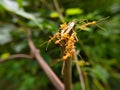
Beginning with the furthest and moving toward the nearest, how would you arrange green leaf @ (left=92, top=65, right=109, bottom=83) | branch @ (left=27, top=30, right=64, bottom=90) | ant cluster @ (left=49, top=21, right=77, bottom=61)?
green leaf @ (left=92, top=65, right=109, bottom=83), branch @ (left=27, top=30, right=64, bottom=90), ant cluster @ (left=49, top=21, right=77, bottom=61)

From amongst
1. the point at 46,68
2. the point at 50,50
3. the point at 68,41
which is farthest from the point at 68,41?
the point at 50,50

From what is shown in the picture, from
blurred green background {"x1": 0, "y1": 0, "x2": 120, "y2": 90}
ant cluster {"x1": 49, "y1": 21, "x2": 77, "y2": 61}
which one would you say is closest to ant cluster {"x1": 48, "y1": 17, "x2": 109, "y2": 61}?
ant cluster {"x1": 49, "y1": 21, "x2": 77, "y2": 61}

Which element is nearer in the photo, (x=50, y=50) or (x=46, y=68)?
(x=46, y=68)

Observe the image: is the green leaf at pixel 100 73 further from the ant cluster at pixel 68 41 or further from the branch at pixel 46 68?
the ant cluster at pixel 68 41

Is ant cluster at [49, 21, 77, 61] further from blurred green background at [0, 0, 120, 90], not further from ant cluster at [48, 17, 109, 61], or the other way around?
blurred green background at [0, 0, 120, 90]

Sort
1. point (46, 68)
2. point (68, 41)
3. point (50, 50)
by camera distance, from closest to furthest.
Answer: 1. point (68, 41)
2. point (46, 68)
3. point (50, 50)

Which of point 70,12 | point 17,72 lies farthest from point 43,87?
point 70,12

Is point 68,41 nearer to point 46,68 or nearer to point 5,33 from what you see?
point 46,68

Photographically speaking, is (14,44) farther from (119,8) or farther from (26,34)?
(119,8)
